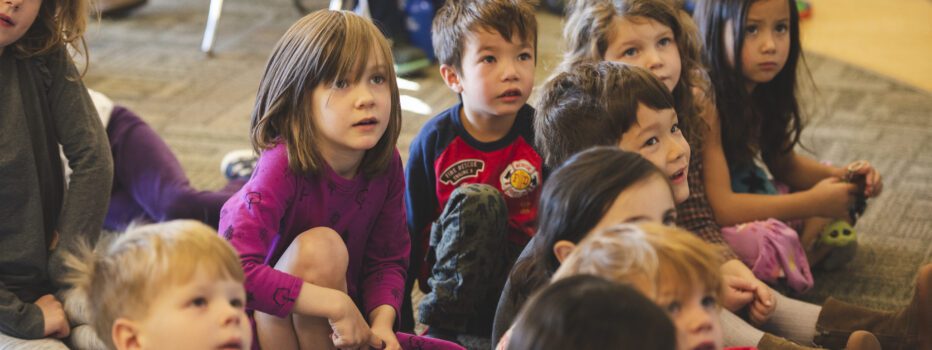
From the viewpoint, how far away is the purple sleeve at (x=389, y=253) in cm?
147

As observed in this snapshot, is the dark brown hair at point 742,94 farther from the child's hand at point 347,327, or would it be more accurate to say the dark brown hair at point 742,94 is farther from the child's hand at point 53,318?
the child's hand at point 53,318

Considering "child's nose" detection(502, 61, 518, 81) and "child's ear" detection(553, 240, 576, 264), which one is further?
"child's nose" detection(502, 61, 518, 81)

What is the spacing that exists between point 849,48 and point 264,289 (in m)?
2.63

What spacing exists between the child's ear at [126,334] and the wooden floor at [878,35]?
98.0 inches

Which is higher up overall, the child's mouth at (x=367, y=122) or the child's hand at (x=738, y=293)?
the child's mouth at (x=367, y=122)

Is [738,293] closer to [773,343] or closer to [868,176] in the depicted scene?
[773,343]

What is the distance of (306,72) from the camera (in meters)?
1.34

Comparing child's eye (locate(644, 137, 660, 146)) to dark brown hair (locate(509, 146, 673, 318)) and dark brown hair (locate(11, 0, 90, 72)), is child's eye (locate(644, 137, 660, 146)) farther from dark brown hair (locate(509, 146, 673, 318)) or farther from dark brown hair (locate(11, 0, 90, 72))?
dark brown hair (locate(11, 0, 90, 72))

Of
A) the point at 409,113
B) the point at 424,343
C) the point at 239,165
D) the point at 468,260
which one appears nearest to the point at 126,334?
the point at 424,343

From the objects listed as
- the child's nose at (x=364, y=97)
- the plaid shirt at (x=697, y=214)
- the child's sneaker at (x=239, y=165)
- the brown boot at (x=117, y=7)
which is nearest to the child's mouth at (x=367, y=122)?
the child's nose at (x=364, y=97)

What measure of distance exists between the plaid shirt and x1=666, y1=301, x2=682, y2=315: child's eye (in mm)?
747

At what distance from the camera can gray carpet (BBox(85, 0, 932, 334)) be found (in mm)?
2020

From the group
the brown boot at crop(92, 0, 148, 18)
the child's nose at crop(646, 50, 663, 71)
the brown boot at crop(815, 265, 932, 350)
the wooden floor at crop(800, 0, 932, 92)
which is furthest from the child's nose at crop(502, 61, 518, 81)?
the brown boot at crop(92, 0, 148, 18)

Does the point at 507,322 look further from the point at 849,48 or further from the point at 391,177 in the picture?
the point at 849,48
